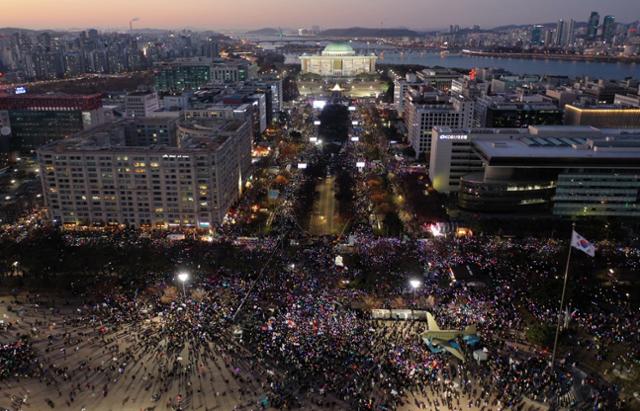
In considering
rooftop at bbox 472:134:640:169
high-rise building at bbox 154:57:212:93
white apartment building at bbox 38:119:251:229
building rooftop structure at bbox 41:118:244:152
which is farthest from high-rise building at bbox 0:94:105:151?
high-rise building at bbox 154:57:212:93

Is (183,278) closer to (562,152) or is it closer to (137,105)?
(562,152)

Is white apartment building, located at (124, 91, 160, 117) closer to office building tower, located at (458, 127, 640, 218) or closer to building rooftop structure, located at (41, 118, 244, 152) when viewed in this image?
building rooftop structure, located at (41, 118, 244, 152)

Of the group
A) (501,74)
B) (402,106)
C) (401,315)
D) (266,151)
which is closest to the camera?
(401,315)

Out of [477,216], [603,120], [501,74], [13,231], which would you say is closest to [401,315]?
[477,216]

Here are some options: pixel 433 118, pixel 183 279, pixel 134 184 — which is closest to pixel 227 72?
pixel 433 118

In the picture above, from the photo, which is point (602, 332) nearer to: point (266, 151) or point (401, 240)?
point (401, 240)
